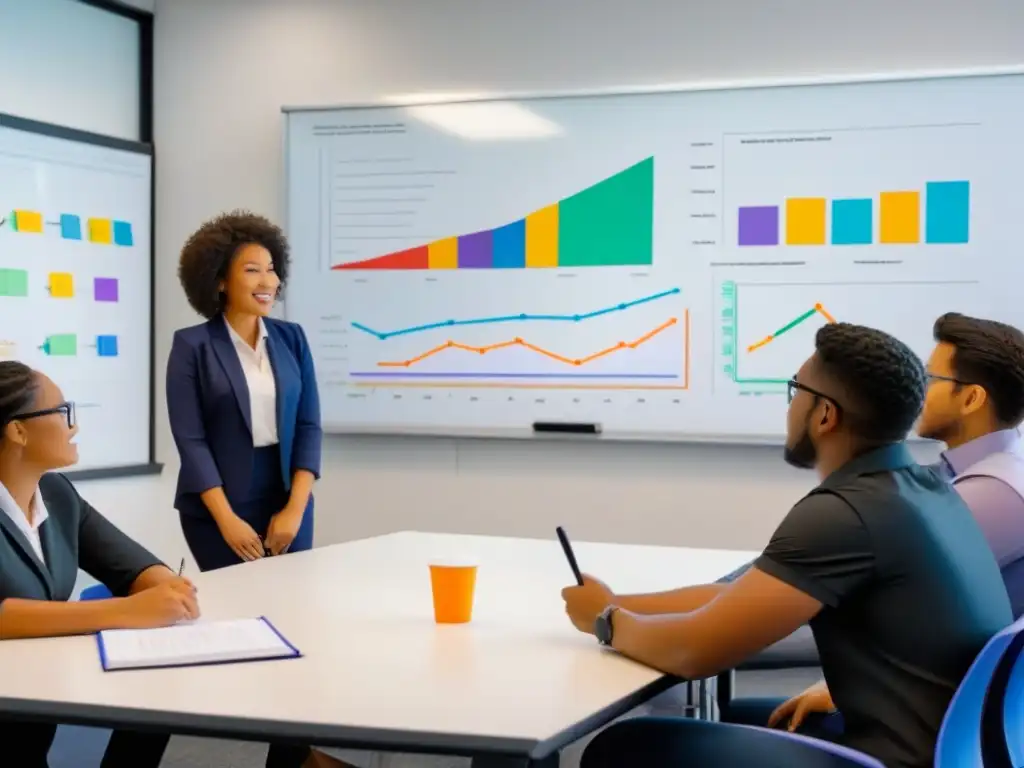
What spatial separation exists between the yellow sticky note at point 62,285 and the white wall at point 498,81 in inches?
19.8

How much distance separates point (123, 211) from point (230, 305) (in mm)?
1756

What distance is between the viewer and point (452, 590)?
221 centimetres

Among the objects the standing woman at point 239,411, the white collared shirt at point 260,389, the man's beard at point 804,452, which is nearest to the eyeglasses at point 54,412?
the standing woman at point 239,411

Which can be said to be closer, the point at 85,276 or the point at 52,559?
the point at 52,559

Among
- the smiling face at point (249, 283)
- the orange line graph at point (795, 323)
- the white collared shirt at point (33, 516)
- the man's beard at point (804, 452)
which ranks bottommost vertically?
the white collared shirt at point (33, 516)

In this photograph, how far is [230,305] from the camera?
136 inches

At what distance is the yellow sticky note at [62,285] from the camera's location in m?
4.61

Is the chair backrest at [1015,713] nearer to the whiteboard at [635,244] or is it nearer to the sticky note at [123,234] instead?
the whiteboard at [635,244]

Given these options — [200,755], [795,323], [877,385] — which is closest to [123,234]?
[200,755]

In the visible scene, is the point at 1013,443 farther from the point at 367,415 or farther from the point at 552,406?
the point at 367,415

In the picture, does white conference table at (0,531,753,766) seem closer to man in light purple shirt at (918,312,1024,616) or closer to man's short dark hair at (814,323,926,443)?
man's short dark hair at (814,323,926,443)

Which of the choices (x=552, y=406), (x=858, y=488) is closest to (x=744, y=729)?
(x=858, y=488)

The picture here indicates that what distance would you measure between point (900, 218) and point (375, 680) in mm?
3073

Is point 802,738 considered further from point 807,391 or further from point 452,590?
point 452,590
